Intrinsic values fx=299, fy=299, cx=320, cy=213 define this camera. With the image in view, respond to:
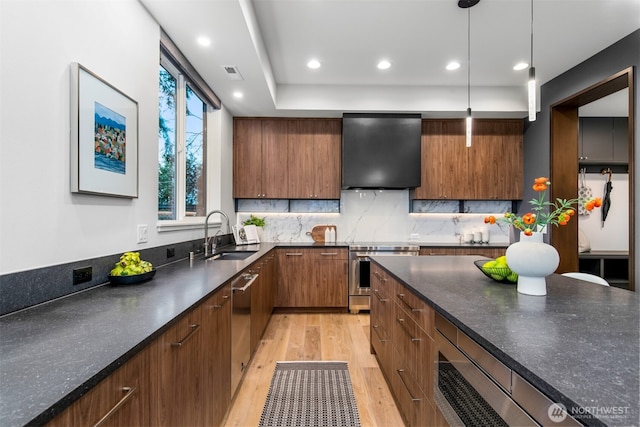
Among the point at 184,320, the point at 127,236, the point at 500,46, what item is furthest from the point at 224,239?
the point at 500,46

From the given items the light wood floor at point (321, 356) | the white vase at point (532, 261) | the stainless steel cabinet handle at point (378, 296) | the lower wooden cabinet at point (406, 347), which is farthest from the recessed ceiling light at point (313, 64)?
the light wood floor at point (321, 356)

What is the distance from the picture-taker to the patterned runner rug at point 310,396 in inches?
73.9

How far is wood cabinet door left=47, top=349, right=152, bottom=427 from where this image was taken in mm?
657

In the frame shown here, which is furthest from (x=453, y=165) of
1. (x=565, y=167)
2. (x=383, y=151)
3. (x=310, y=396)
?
(x=310, y=396)

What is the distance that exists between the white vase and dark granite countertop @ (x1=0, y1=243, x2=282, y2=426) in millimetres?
1444

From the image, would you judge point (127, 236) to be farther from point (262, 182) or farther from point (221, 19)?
point (262, 182)

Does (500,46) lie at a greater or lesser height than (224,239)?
greater

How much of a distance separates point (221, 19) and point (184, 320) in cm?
198

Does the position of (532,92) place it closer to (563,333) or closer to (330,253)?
(563,333)

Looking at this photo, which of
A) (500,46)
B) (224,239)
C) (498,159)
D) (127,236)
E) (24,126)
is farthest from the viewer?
(498,159)

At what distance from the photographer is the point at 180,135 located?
9.76 ft

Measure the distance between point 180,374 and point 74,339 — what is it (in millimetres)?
444

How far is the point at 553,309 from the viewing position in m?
1.18

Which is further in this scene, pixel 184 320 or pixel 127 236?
pixel 127 236
